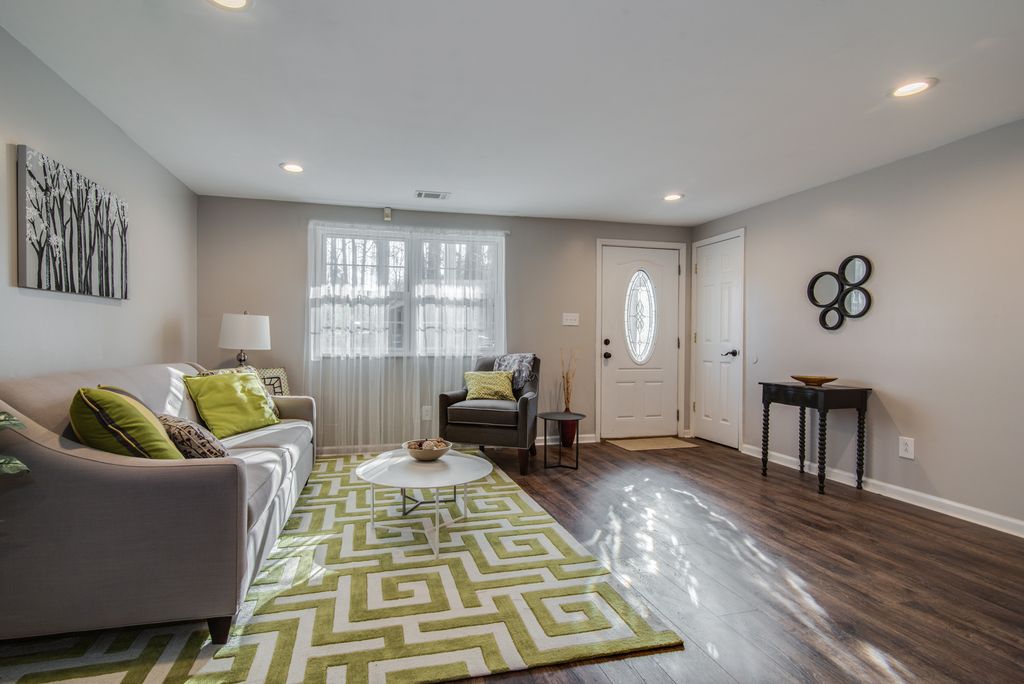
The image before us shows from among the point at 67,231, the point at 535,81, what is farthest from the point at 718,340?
the point at 67,231

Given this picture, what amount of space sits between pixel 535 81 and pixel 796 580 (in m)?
2.57

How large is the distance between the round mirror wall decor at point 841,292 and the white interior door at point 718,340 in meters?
0.81

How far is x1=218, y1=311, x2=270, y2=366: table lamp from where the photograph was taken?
12.5 feet

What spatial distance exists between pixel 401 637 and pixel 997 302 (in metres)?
3.61

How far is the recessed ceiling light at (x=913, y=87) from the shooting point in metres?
2.33

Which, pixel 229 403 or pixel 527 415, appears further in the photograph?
pixel 527 415

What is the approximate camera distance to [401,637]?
1754mm

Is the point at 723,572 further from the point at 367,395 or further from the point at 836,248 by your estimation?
the point at 367,395

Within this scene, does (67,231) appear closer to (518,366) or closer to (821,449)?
(518,366)

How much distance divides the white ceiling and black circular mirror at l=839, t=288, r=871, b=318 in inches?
34.8

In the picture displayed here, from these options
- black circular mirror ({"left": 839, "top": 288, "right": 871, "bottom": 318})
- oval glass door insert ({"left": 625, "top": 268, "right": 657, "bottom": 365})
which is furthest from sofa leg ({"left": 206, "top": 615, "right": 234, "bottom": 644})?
oval glass door insert ({"left": 625, "top": 268, "right": 657, "bottom": 365})

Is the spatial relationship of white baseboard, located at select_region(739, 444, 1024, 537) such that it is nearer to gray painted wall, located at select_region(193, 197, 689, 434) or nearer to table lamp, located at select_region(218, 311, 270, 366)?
gray painted wall, located at select_region(193, 197, 689, 434)

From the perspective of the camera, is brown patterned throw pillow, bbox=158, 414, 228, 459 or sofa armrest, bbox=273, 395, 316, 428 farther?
sofa armrest, bbox=273, 395, 316, 428

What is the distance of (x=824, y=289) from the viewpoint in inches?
154
